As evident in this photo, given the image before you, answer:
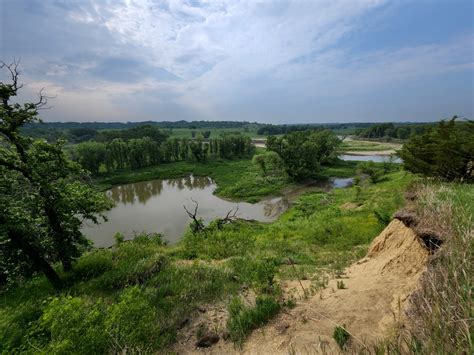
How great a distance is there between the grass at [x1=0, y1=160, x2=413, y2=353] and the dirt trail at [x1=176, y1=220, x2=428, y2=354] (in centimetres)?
54

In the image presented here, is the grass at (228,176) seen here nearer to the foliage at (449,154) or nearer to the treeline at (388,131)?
the foliage at (449,154)

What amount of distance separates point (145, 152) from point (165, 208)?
34285 millimetres

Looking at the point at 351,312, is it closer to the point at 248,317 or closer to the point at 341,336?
the point at 341,336

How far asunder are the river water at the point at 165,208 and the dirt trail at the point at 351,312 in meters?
18.6

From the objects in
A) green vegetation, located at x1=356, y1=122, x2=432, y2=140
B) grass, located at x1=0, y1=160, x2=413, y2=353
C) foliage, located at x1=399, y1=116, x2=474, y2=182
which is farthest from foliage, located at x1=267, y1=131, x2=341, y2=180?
green vegetation, located at x1=356, y1=122, x2=432, y2=140

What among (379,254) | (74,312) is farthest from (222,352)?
(379,254)

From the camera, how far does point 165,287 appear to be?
9.05 metres

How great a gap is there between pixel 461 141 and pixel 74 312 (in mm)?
20246

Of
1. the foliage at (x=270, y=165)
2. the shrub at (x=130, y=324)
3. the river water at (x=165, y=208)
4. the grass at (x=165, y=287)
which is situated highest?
the shrub at (x=130, y=324)

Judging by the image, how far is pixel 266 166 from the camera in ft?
163

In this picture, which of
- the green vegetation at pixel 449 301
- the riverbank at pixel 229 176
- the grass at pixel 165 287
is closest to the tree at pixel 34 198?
the grass at pixel 165 287

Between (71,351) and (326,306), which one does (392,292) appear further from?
(71,351)

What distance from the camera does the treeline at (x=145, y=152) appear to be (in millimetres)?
53562

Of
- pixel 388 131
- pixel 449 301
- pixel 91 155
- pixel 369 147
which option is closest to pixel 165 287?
pixel 449 301
